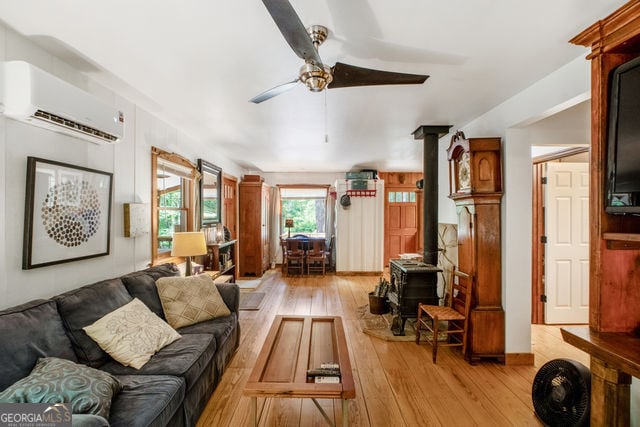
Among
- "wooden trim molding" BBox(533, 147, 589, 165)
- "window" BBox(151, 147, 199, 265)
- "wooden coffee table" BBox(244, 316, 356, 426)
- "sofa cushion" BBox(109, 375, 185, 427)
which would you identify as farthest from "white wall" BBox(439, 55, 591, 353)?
"window" BBox(151, 147, 199, 265)

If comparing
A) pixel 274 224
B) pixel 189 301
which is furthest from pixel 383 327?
pixel 274 224

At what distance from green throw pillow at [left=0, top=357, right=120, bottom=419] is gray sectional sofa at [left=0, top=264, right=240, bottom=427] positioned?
0.31ft

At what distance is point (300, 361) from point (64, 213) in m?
1.90

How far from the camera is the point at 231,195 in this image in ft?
19.0

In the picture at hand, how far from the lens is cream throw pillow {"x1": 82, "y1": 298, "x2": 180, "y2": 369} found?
1749 millimetres

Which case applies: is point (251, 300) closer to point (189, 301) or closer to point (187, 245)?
point (187, 245)

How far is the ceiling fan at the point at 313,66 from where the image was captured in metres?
1.08

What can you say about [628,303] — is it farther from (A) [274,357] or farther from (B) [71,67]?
(B) [71,67]

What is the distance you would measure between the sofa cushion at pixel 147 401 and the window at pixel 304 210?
5.91 meters

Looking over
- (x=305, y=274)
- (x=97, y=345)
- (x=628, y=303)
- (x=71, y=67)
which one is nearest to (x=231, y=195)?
(x=305, y=274)

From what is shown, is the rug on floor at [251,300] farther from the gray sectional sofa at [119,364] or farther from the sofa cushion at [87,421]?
the sofa cushion at [87,421]

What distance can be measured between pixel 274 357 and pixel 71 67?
2.53 meters

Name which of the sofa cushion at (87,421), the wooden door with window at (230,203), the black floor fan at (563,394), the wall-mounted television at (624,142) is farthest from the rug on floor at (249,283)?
the wall-mounted television at (624,142)

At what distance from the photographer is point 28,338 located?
1.43 meters
